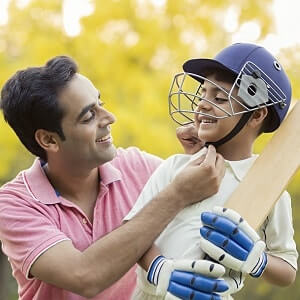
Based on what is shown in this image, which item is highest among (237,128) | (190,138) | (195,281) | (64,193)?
(237,128)

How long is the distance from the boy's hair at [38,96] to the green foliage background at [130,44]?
4576 mm

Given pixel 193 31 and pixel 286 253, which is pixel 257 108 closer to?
pixel 286 253

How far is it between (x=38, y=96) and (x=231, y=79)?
73cm

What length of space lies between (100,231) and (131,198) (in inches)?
7.7

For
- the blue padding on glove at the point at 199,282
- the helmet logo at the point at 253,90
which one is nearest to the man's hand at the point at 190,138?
the helmet logo at the point at 253,90

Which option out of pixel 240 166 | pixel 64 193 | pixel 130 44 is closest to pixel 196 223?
pixel 240 166

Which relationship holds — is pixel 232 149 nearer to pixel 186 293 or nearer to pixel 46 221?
pixel 186 293

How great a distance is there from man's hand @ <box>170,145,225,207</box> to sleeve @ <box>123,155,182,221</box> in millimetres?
107

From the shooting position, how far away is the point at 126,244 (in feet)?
8.09

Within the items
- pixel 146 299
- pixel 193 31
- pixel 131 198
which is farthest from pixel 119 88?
pixel 146 299

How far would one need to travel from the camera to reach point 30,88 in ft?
9.29

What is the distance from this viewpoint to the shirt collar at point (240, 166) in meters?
2.47

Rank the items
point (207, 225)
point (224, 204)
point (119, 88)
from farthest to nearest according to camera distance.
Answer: point (119, 88) → point (224, 204) → point (207, 225)

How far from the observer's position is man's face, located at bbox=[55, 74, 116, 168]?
279 centimetres
